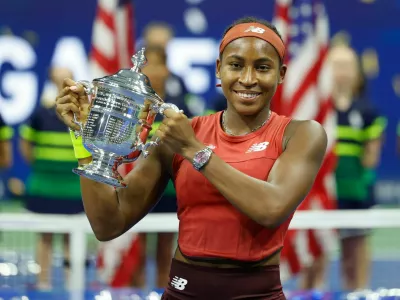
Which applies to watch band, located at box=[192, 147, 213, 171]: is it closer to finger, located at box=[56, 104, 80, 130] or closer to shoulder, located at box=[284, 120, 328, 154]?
shoulder, located at box=[284, 120, 328, 154]

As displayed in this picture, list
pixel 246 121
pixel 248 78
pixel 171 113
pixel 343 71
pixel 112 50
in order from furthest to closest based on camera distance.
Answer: pixel 343 71 < pixel 112 50 < pixel 246 121 < pixel 248 78 < pixel 171 113

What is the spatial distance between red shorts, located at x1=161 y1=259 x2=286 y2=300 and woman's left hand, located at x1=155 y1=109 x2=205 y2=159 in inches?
14.4

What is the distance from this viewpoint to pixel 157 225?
4648 mm

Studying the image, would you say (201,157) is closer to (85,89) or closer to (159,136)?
(159,136)

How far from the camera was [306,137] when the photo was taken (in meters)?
2.52

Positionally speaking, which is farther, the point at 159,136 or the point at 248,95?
the point at 248,95

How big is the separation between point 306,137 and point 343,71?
12.1ft

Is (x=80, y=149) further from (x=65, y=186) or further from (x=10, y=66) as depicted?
(x=10, y=66)

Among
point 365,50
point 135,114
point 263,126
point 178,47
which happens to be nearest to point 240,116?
point 263,126

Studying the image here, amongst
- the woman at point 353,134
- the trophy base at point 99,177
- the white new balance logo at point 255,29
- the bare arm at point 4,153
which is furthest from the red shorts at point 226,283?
the bare arm at point 4,153

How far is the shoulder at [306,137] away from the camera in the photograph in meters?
2.51

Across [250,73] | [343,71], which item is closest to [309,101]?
[343,71]

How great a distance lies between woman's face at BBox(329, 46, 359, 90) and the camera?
6.08m

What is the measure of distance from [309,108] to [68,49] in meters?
3.67
